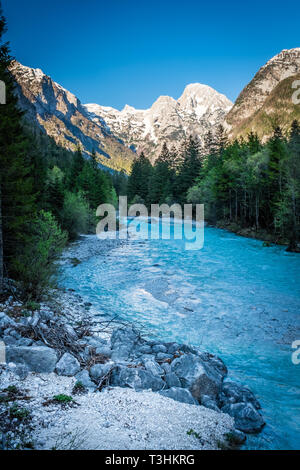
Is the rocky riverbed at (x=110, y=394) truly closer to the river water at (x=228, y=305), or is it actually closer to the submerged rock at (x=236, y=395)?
the submerged rock at (x=236, y=395)

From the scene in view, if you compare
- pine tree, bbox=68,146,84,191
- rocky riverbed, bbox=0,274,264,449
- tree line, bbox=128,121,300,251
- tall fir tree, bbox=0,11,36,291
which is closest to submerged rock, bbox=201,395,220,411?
rocky riverbed, bbox=0,274,264,449

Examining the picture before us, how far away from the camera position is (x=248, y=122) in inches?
5876

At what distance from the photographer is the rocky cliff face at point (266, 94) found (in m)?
135

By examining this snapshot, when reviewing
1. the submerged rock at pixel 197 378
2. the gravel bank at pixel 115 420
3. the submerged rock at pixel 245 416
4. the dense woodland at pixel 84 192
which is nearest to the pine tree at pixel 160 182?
the dense woodland at pixel 84 192

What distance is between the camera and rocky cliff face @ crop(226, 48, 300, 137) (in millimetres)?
134625

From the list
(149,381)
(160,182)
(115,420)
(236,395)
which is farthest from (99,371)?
(160,182)

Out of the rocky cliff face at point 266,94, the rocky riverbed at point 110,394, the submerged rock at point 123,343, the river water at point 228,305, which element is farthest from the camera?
the rocky cliff face at point 266,94

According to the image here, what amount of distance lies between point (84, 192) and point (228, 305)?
2986 cm

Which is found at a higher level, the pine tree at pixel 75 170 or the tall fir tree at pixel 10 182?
the pine tree at pixel 75 170

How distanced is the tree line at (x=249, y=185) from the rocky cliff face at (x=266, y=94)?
278 feet

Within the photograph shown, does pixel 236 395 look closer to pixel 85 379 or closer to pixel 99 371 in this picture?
pixel 99 371

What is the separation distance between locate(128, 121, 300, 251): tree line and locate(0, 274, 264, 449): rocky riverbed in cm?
2307

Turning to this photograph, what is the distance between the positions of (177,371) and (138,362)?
112 cm

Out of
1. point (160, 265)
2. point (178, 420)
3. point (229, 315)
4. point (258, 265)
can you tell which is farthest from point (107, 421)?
point (258, 265)
